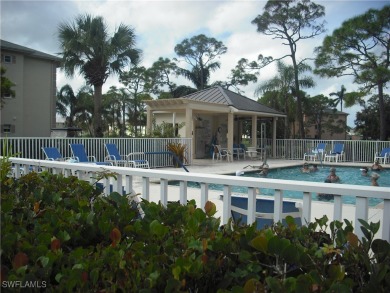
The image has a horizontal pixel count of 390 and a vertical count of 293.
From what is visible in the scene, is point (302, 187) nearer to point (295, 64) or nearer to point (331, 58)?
point (331, 58)

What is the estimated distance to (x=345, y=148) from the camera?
22781 millimetres

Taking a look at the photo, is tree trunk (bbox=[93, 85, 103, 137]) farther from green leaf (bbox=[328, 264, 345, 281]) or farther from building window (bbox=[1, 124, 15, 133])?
green leaf (bbox=[328, 264, 345, 281])

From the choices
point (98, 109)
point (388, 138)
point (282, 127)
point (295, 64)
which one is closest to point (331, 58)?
point (295, 64)

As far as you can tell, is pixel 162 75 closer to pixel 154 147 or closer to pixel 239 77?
pixel 239 77

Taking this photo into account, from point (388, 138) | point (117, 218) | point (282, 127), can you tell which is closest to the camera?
point (117, 218)

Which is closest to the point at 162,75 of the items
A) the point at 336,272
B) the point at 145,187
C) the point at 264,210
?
the point at 264,210

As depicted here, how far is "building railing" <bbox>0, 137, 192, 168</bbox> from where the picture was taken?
12016mm

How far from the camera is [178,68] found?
3881 centimetres

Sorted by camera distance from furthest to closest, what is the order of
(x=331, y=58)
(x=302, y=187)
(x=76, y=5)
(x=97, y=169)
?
(x=331, y=58) → (x=76, y=5) → (x=97, y=169) → (x=302, y=187)

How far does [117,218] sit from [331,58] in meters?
27.0

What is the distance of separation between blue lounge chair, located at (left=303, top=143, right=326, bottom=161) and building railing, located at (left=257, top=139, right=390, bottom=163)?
0.54m

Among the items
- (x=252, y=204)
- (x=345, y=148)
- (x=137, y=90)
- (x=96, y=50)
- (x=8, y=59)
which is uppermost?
(x=8, y=59)

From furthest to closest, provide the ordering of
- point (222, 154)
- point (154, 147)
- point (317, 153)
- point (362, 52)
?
point (362, 52)
point (317, 153)
point (222, 154)
point (154, 147)

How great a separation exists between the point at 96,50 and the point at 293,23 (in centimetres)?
1626
